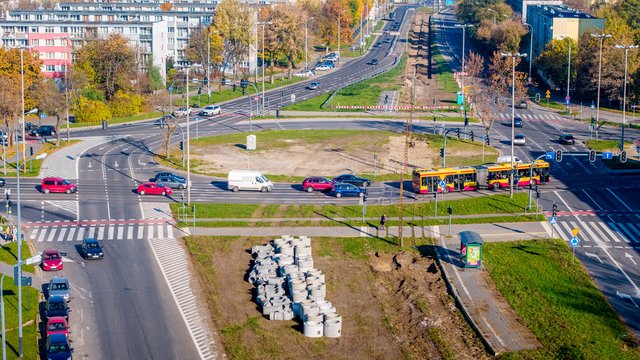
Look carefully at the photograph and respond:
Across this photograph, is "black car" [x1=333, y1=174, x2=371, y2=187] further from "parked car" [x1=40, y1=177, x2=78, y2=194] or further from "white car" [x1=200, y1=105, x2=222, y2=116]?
"white car" [x1=200, y1=105, x2=222, y2=116]

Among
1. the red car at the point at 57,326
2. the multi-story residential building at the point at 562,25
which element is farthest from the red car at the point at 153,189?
the multi-story residential building at the point at 562,25

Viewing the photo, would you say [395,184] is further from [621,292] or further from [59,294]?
[59,294]

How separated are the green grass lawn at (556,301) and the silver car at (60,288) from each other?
88.6ft

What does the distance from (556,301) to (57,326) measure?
100 ft

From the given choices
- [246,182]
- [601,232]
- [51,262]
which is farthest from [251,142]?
[601,232]

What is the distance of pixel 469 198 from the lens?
8331 centimetres

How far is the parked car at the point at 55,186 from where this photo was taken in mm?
84438

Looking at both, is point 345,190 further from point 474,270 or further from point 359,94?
point 359,94

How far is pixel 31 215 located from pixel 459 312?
127 feet

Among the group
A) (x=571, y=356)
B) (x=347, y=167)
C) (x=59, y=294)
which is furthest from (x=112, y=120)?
(x=571, y=356)

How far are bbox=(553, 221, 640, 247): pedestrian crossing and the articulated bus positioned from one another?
838 centimetres

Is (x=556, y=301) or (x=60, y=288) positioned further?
(x=556, y=301)

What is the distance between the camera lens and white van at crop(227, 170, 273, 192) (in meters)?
85.9

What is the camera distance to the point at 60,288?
59.1 meters
